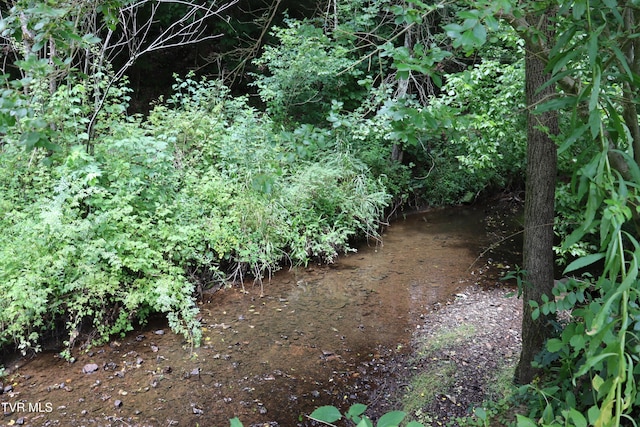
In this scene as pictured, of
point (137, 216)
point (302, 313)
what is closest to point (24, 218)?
point (137, 216)

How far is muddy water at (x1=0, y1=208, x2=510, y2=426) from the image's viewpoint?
313cm

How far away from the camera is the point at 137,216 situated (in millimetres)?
4535

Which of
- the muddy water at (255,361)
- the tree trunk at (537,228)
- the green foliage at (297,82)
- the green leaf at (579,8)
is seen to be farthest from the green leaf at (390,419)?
the green foliage at (297,82)

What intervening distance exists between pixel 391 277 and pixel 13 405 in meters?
3.86

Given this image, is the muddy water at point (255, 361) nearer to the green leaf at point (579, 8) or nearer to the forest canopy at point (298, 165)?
the forest canopy at point (298, 165)

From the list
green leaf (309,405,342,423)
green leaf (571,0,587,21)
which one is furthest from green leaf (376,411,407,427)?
green leaf (571,0,587,21)

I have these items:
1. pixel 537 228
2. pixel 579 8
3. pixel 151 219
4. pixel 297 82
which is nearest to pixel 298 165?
pixel 297 82

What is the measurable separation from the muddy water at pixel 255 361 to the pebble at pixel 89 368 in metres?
0.04

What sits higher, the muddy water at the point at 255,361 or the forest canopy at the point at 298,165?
the forest canopy at the point at 298,165

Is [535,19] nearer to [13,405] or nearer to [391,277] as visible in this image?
[391,277]

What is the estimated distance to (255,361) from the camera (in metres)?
3.73

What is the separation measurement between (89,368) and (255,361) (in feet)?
4.41

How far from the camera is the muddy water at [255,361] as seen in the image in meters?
3.13

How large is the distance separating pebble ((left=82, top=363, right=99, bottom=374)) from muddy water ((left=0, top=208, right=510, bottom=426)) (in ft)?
0.12
